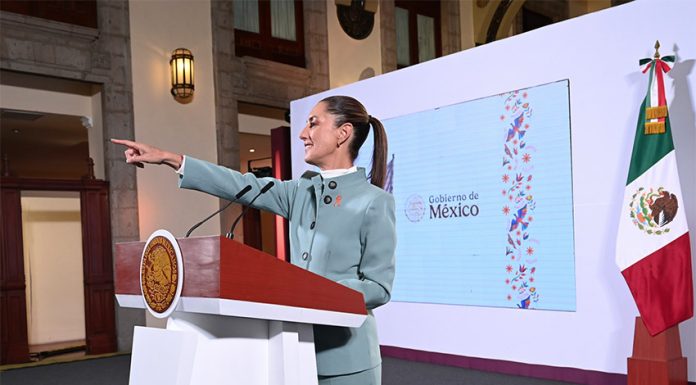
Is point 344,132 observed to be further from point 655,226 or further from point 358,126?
point 655,226

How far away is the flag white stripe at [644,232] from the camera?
351 centimetres

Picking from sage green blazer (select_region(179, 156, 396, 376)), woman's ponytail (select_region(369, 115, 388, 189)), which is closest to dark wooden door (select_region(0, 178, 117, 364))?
sage green blazer (select_region(179, 156, 396, 376))

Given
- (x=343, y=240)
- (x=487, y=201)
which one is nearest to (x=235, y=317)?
(x=343, y=240)

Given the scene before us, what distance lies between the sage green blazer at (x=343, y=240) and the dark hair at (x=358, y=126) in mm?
55

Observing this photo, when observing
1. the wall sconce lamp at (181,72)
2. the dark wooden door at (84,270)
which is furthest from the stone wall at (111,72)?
the wall sconce lamp at (181,72)

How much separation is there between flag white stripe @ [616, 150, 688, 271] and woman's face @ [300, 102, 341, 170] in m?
2.59

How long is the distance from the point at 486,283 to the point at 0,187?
4235mm

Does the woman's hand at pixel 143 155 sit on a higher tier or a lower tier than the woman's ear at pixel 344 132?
lower

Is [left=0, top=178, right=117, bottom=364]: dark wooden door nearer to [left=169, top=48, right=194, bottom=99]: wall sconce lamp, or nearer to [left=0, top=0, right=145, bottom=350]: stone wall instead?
[left=0, top=0, right=145, bottom=350]: stone wall

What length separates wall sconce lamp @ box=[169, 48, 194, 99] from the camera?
22.4 ft

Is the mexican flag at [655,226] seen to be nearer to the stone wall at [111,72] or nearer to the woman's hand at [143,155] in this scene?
the woman's hand at [143,155]

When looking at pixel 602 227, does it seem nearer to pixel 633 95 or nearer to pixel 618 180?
pixel 618 180

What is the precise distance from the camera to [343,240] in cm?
146

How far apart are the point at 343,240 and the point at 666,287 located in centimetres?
267
